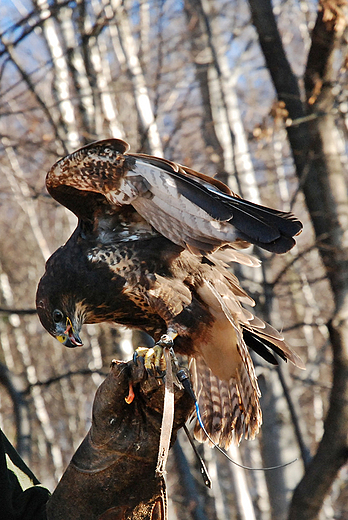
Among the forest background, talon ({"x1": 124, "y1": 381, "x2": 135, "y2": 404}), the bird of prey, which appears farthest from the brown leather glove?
the forest background

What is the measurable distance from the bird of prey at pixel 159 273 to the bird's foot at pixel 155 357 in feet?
0.85

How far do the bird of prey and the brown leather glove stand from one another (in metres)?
0.66

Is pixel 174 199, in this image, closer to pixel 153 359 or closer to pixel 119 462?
pixel 153 359

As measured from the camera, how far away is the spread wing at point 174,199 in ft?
9.10

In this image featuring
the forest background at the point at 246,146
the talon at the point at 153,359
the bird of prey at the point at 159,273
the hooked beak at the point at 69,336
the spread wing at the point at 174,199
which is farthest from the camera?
the forest background at the point at 246,146

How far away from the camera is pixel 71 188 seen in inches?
135

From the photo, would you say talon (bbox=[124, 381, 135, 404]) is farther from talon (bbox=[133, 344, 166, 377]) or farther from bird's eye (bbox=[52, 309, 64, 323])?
bird's eye (bbox=[52, 309, 64, 323])

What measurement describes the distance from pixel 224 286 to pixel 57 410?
15.8m

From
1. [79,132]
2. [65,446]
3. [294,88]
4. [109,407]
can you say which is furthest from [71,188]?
[65,446]

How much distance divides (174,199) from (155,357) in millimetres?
828

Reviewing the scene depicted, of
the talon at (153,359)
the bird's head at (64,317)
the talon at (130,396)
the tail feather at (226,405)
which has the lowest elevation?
the tail feather at (226,405)

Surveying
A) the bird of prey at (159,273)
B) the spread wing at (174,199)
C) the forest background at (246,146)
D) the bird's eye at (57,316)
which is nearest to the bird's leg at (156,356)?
the bird of prey at (159,273)

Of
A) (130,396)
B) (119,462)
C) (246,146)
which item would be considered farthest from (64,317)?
(246,146)

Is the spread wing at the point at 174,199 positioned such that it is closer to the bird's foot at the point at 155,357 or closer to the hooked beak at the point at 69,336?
the bird's foot at the point at 155,357
